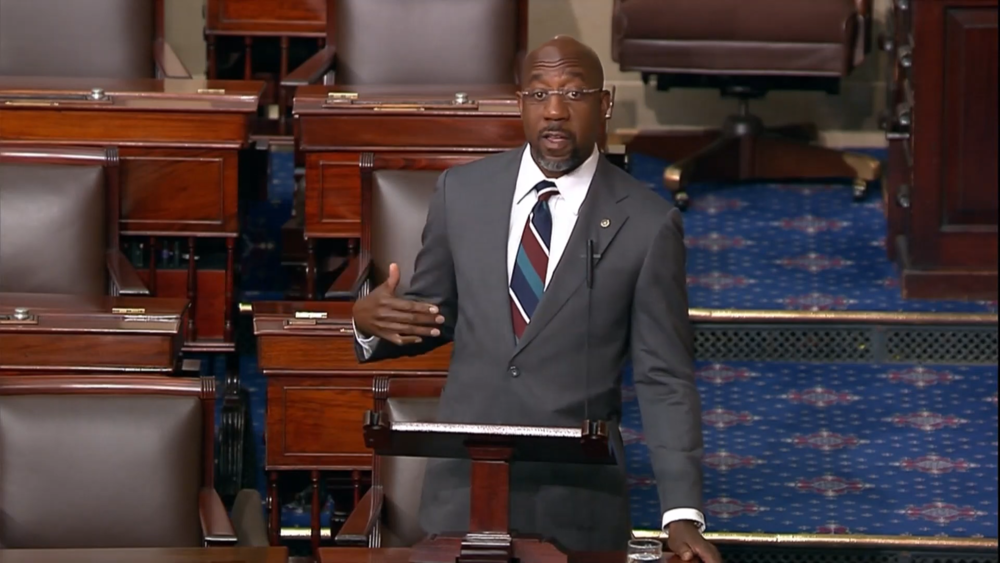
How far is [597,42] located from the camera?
3965mm

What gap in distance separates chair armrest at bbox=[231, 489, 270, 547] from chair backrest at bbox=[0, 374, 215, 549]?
9 cm

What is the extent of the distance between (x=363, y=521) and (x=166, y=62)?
1.39 meters

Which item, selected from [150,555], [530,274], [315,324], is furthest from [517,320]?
Result: [315,324]

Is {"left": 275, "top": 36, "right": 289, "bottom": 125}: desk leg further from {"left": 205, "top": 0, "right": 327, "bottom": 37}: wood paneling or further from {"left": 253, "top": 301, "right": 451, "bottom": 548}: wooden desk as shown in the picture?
{"left": 253, "top": 301, "right": 451, "bottom": 548}: wooden desk

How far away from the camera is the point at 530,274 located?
165cm

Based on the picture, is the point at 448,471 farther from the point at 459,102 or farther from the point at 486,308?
the point at 459,102

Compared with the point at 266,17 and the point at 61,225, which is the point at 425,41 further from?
the point at 61,225

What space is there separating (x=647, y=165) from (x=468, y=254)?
2061 mm

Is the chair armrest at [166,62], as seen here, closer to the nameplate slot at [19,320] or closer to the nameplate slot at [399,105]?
the nameplate slot at [399,105]

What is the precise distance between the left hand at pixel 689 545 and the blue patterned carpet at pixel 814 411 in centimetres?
91

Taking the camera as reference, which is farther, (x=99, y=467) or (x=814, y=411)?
(x=814, y=411)

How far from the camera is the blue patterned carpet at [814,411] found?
2.47m

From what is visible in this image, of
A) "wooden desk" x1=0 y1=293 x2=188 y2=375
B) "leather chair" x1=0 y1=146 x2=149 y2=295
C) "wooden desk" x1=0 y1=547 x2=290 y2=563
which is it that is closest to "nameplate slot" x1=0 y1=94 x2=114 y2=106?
"leather chair" x1=0 y1=146 x2=149 y2=295

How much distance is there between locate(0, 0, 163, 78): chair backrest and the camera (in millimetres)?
3047
